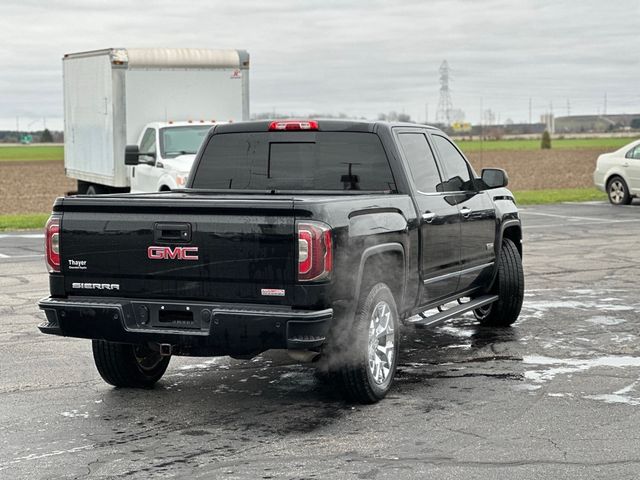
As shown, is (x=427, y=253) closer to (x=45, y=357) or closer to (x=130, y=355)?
(x=130, y=355)

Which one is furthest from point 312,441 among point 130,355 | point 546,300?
point 546,300

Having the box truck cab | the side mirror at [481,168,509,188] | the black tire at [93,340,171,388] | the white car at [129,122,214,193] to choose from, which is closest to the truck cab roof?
the side mirror at [481,168,509,188]

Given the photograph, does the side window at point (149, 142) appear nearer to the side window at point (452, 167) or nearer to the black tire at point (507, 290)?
the black tire at point (507, 290)

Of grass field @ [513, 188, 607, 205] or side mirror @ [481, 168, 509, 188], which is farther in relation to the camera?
grass field @ [513, 188, 607, 205]

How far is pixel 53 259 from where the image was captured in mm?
7328

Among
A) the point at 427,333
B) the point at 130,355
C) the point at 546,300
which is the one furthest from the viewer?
the point at 546,300

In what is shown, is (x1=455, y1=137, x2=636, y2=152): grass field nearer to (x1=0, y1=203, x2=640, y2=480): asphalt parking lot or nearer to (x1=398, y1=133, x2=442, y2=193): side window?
(x1=0, y1=203, x2=640, y2=480): asphalt parking lot

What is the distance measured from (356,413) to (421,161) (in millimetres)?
2449

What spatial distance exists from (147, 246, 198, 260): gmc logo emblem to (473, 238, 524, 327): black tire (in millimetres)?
3957

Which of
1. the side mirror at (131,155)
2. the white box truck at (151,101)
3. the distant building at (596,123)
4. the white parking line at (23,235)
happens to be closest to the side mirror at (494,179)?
the side mirror at (131,155)

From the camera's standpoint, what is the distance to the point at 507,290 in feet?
33.2

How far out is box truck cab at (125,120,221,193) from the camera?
19.0 metres

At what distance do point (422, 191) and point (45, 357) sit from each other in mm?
3310

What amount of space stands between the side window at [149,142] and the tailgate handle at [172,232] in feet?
43.0
